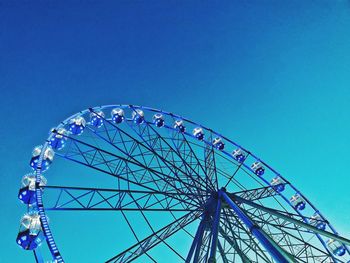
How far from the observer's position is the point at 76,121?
14.4m

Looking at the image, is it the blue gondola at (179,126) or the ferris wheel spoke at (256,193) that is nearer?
the ferris wheel spoke at (256,193)

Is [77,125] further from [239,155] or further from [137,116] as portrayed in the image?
[239,155]

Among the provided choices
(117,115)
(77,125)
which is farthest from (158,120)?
(77,125)

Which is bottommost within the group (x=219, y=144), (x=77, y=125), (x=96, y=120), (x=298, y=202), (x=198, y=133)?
(x=298, y=202)

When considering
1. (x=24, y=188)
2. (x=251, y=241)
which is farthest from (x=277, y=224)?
(x=24, y=188)

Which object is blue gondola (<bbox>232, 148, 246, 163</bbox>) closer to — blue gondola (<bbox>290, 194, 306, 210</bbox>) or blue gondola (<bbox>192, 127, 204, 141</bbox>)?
blue gondola (<bbox>192, 127, 204, 141</bbox>)

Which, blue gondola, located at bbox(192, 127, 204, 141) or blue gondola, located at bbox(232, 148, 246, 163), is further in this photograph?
blue gondola, located at bbox(232, 148, 246, 163)

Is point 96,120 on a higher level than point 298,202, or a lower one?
higher

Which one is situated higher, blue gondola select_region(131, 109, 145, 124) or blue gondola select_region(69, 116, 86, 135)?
blue gondola select_region(131, 109, 145, 124)

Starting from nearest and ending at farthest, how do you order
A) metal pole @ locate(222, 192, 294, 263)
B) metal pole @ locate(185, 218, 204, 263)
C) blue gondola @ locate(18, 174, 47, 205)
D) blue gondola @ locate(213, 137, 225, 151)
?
metal pole @ locate(222, 192, 294, 263) → metal pole @ locate(185, 218, 204, 263) → blue gondola @ locate(18, 174, 47, 205) → blue gondola @ locate(213, 137, 225, 151)

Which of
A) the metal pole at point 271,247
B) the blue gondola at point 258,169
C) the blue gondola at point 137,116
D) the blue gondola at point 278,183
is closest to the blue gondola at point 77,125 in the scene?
the blue gondola at point 137,116

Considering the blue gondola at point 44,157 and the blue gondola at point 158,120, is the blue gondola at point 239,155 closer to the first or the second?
the blue gondola at point 158,120

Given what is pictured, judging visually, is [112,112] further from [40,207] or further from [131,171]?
[40,207]

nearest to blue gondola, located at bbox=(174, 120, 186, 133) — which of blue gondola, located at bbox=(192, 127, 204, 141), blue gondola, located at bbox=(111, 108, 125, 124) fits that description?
blue gondola, located at bbox=(192, 127, 204, 141)
